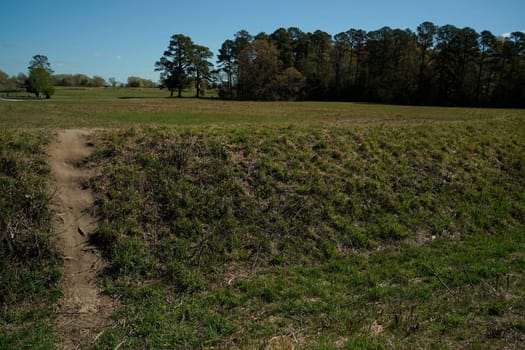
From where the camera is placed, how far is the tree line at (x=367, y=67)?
62.8 meters

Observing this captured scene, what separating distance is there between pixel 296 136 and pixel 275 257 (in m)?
4.89

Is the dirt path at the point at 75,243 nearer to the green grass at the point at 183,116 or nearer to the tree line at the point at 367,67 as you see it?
the green grass at the point at 183,116

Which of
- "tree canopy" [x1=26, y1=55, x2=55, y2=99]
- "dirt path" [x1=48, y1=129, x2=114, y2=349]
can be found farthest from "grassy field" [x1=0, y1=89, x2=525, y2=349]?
"tree canopy" [x1=26, y1=55, x2=55, y2=99]

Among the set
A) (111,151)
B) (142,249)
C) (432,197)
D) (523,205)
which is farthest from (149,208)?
(523,205)

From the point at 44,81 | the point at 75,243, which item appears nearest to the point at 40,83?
the point at 44,81

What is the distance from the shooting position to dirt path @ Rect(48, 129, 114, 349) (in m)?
5.20

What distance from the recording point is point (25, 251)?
6.30 m

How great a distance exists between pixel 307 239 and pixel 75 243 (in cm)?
470

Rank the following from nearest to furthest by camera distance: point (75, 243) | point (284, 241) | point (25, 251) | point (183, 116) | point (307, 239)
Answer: point (25, 251)
point (75, 243)
point (284, 241)
point (307, 239)
point (183, 116)

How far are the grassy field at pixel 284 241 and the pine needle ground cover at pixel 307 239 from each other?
0.03 meters

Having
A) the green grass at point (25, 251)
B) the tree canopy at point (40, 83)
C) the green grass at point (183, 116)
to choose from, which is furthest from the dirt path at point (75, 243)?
the tree canopy at point (40, 83)

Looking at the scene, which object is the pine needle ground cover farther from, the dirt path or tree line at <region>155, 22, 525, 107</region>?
tree line at <region>155, 22, 525, 107</region>

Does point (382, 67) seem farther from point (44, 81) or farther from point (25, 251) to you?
point (25, 251)

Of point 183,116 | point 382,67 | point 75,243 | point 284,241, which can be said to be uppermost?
point 382,67
